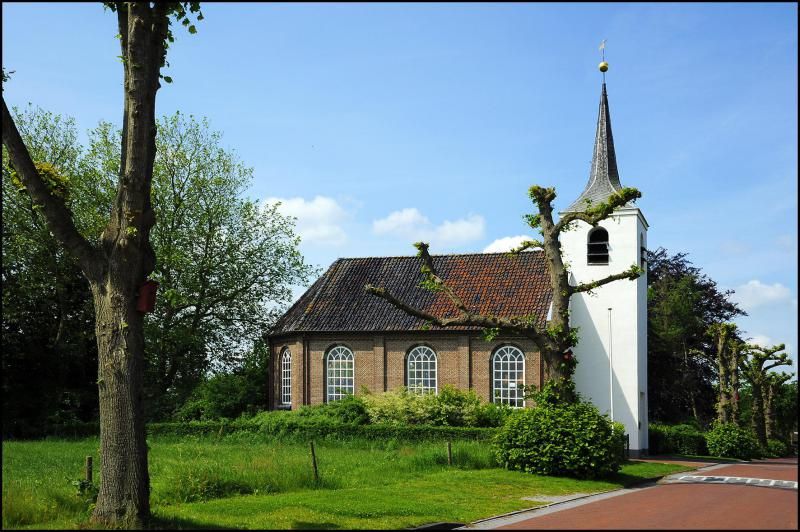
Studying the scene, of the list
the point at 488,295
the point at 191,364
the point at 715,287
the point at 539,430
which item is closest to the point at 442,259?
the point at 488,295

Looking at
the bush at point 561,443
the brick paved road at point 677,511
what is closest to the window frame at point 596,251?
the bush at point 561,443

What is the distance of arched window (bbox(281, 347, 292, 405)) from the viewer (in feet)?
128

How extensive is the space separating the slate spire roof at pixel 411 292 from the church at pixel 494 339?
6cm

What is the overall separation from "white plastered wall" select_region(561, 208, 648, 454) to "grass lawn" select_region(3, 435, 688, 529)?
1024 cm

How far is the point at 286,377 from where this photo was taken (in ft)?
129

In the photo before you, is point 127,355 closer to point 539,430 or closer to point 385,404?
point 539,430

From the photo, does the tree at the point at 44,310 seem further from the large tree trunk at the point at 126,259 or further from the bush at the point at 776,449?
the bush at the point at 776,449

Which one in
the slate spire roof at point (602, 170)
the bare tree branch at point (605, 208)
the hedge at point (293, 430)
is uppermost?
the slate spire roof at point (602, 170)

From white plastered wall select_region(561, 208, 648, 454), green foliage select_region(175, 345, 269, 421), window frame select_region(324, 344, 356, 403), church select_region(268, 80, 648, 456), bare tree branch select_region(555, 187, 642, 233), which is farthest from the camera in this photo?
window frame select_region(324, 344, 356, 403)

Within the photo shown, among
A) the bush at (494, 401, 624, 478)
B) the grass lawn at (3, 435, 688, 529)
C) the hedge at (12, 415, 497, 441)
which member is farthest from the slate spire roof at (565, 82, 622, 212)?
the bush at (494, 401, 624, 478)

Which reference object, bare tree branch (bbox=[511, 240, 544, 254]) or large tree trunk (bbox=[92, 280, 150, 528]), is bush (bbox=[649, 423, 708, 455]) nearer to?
bare tree branch (bbox=[511, 240, 544, 254])

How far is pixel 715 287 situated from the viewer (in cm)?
5297

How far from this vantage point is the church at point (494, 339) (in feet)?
115

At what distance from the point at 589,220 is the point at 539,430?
6.45m
